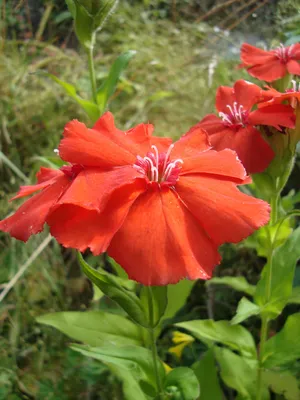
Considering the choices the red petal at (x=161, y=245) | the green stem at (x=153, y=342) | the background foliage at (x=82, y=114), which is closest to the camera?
the red petal at (x=161, y=245)

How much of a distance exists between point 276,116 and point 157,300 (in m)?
0.25

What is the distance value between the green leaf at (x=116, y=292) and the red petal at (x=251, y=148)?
0.20 m

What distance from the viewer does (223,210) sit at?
0.47 meters

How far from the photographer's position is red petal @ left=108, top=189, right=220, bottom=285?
433 millimetres

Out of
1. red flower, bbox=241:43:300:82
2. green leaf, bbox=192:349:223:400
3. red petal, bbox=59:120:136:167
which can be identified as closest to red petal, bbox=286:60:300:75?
red flower, bbox=241:43:300:82

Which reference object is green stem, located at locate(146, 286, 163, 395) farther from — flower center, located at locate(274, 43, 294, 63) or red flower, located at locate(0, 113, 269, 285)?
flower center, located at locate(274, 43, 294, 63)

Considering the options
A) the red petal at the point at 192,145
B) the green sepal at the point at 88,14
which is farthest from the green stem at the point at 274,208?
the green sepal at the point at 88,14

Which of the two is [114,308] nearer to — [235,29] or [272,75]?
[272,75]

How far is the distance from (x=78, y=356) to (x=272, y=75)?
0.57 metres

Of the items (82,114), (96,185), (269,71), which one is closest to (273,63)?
(269,71)

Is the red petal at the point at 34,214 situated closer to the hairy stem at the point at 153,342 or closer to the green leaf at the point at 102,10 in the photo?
the hairy stem at the point at 153,342

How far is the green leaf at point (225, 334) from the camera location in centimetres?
70

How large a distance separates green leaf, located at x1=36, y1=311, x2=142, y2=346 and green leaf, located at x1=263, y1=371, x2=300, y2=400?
0.76 ft

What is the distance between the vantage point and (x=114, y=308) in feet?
3.22
